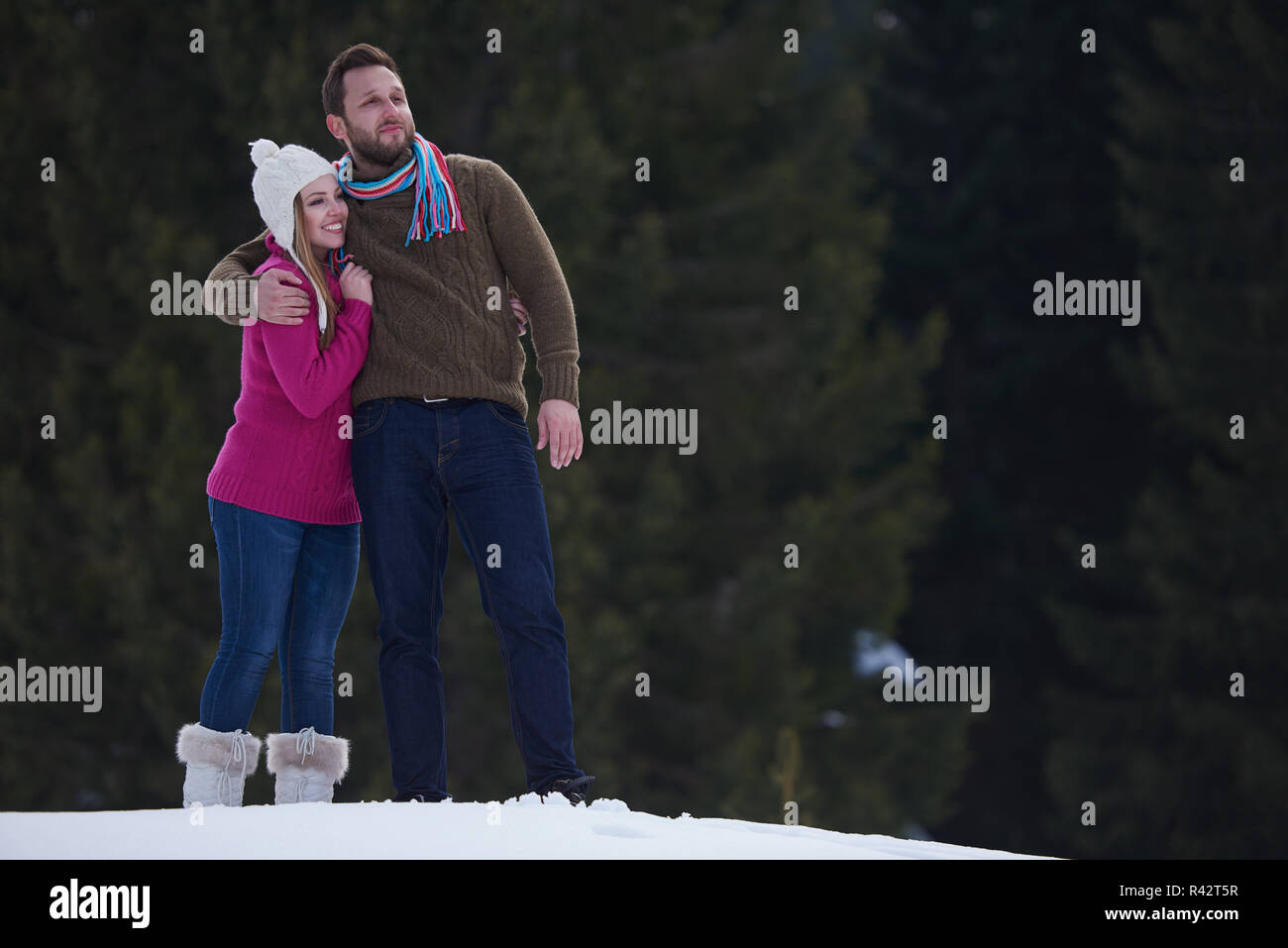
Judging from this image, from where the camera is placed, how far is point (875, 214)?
53.2 ft

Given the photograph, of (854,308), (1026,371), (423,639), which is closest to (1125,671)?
(1026,371)

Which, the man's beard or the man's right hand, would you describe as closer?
the man's right hand

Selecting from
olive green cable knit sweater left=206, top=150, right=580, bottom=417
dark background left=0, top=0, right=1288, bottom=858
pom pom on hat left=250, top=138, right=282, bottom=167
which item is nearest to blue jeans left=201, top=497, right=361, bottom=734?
olive green cable knit sweater left=206, top=150, right=580, bottom=417

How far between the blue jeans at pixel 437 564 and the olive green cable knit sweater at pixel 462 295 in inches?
3.1

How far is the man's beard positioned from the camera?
447 cm

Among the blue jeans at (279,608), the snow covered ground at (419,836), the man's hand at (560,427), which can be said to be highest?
the man's hand at (560,427)

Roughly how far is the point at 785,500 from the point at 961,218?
6.19 m

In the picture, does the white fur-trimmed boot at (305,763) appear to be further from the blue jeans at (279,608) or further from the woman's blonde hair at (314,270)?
the woman's blonde hair at (314,270)

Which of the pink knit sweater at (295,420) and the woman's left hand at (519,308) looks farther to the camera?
the woman's left hand at (519,308)

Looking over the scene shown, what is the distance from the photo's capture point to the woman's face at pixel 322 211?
14.5 ft

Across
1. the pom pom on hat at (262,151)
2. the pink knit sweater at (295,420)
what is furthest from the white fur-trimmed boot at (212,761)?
the pom pom on hat at (262,151)

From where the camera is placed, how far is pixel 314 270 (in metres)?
4.37

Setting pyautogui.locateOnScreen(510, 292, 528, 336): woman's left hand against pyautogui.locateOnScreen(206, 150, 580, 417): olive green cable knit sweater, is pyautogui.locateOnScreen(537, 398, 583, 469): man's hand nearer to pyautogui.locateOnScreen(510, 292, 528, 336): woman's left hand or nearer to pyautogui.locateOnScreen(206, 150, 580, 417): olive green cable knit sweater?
pyautogui.locateOnScreen(206, 150, 580, 417): olive green cable knit sweater

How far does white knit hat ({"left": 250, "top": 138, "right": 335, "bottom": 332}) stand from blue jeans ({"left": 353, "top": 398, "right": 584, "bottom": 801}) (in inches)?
15.7
